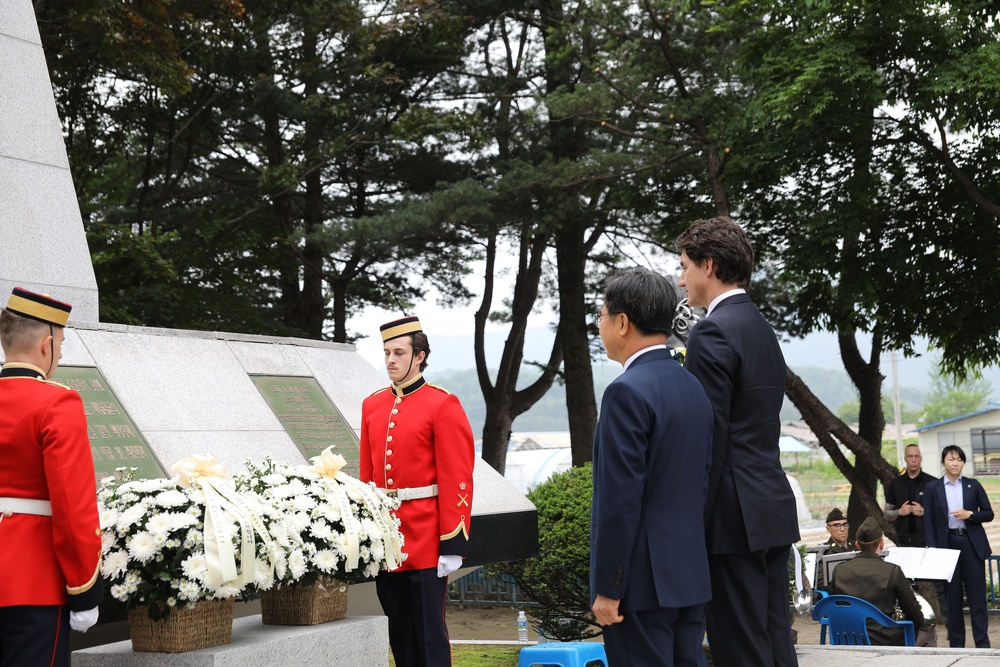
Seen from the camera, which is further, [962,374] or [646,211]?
[646,211]

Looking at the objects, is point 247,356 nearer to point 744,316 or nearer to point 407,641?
point 407,641

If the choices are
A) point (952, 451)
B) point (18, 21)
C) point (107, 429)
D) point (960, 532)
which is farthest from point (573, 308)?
point (107, 429)

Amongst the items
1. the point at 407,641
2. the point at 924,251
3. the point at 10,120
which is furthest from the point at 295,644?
the point at 924,251

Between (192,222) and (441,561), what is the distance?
14.3 m

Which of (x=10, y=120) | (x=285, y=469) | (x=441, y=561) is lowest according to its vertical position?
(x=441, y=561)

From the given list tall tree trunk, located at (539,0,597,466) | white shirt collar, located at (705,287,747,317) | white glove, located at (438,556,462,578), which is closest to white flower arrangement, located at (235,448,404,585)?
white glove, located at (438,556,462,578)

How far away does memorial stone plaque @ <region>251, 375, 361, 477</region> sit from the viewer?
19.5 ft

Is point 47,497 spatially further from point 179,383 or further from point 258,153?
point 258,153

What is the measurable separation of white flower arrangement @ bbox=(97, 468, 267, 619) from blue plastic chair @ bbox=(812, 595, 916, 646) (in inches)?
197

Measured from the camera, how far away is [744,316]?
373cm

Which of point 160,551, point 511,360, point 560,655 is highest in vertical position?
point 511,360

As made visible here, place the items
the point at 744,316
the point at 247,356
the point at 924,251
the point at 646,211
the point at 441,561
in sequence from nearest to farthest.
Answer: the point at 744,316, the point at 441,561, the point at 247,356, the point at 924,251, the point at 646,211

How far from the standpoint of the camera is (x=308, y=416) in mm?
6160

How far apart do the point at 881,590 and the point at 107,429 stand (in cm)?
537
